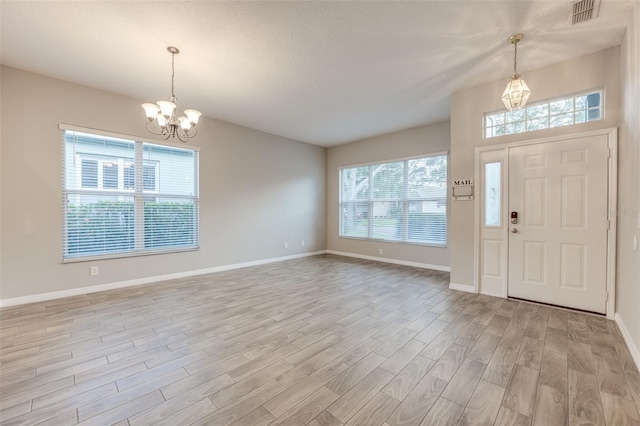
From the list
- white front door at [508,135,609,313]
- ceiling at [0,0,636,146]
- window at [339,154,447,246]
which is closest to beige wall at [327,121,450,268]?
window at [339,154,447,246]

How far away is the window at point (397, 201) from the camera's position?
17.9 ft

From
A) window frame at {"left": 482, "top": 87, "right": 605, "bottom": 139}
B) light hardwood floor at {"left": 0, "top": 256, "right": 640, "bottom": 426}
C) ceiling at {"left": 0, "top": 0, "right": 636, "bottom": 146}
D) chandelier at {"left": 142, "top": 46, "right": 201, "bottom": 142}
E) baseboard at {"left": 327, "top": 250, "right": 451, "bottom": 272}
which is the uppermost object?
ceiling at {"left": 0, "top": 0, "right": 636, "bottom": 146}

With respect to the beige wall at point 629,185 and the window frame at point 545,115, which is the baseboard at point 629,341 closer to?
the beige wall at point 629,185

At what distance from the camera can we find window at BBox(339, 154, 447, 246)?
545 centimetres

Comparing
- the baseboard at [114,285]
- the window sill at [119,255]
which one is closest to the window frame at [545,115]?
the baseboard at [114,285]

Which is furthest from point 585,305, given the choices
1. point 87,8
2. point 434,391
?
point 87,8

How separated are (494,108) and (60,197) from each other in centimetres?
622

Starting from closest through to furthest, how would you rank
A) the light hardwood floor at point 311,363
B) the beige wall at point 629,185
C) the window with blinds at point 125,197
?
the light hardwood floor at point 311,363 < the beige wall at point 629,185 < the window with blinds at point 125,197

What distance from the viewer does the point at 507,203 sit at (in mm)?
3594

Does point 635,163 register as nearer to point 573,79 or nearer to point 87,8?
point 573,79

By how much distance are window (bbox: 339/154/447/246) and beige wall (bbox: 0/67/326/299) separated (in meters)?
1.37

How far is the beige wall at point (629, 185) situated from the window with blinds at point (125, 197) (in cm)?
579

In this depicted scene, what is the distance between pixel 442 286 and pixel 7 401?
15.4ft

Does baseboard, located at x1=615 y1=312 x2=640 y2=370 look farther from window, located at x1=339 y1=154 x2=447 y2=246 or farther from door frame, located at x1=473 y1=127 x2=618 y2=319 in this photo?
window, located at x1=339 y1=154 x2=447 y2=246
